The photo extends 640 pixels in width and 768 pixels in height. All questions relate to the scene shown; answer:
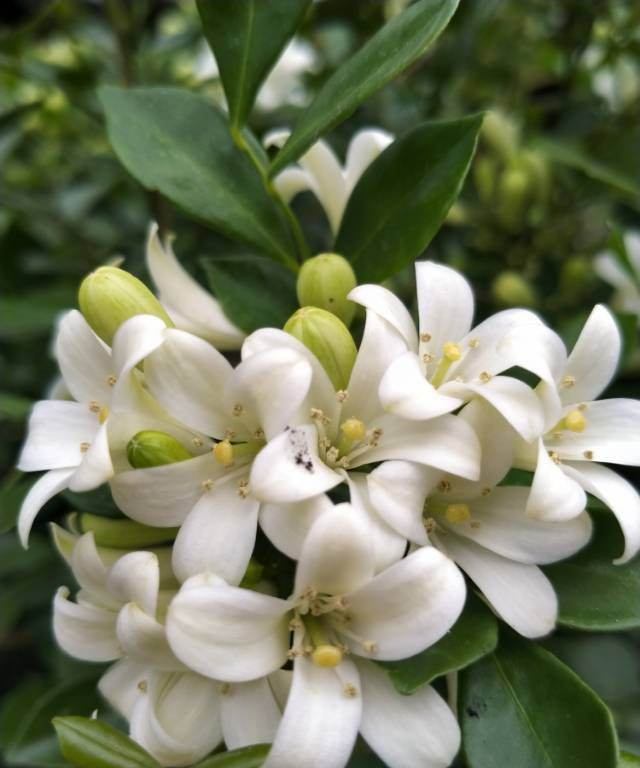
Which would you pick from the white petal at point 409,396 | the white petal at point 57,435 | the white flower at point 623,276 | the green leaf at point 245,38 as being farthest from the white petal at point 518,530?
the white flower at point 623,276

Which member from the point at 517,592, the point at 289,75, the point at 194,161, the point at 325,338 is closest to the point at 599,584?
the point at 517,592

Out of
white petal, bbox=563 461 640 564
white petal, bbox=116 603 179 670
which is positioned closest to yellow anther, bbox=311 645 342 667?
white petal, bbox=116 603 179 670

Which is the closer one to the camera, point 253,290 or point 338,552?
point 338,552

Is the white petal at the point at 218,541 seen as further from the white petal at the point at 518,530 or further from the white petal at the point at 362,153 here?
the white petal at the point at 362,153

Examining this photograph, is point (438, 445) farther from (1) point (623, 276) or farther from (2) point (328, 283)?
(1) point (623, 276)

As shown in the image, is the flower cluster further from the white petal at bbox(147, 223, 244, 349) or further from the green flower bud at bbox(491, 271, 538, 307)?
the green flower bud at bbox(491, 271, 538, 307)

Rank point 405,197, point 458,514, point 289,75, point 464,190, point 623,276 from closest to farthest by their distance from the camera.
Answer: point 458,514, point 405,197, point 623,276, point 464,190, point 289,75
